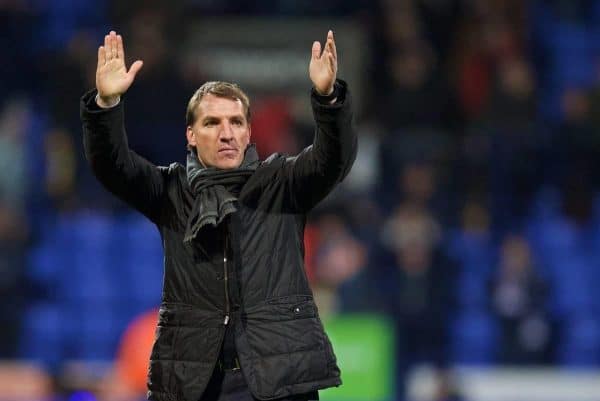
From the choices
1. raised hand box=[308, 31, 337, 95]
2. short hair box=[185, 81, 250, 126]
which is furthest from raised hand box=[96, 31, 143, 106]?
raised hand box=[308, 31, 337, 95]

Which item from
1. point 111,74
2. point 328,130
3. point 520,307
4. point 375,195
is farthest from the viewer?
point 375,195

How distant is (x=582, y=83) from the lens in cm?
1195

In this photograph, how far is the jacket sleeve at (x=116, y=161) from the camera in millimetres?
3676

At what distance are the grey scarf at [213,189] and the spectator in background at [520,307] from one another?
5.95 metres

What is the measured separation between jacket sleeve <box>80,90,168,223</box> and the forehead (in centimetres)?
25

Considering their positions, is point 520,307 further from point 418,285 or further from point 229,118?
point 229,118

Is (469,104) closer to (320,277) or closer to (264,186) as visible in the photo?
(320,277)

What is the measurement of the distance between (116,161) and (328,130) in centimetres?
65

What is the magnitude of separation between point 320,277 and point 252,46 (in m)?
3.11

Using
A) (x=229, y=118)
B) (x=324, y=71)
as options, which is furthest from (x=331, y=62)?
(x=229, y=118)

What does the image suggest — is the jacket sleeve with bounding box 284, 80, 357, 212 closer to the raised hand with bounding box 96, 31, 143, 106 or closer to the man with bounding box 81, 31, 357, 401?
the man with bounding box 81, 31, 357, 401

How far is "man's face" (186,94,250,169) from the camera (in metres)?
3.78

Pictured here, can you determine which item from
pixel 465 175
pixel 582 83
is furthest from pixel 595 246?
pixel 582 83

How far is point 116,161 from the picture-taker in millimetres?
3725
